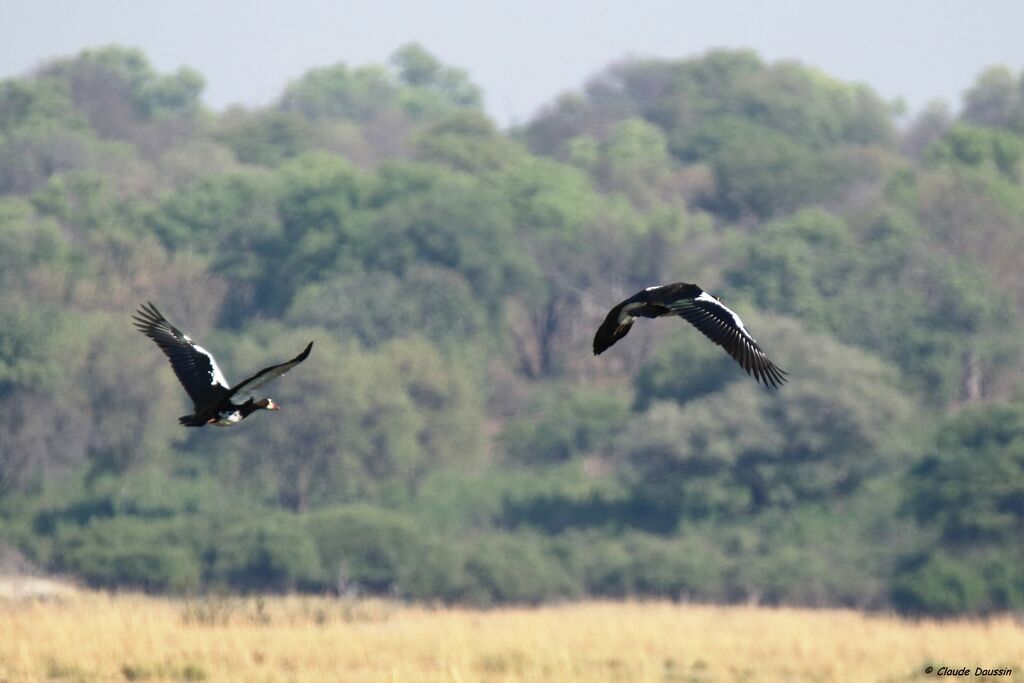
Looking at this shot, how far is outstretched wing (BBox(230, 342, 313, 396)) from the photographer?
1470cm

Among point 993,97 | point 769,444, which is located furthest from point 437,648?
point 993,97

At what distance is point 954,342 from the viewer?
56281 millimetres

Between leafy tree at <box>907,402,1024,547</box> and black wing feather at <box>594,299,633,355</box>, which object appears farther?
leafy tree at <box>907,402,1024,547</box>

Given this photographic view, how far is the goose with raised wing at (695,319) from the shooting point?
15586 mm

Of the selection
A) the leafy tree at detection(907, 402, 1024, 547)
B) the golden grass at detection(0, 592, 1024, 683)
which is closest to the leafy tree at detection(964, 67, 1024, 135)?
the leafy tree at detection(907, 402, 1024, 547)

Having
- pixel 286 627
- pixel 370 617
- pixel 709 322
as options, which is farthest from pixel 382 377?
pixel 709 322

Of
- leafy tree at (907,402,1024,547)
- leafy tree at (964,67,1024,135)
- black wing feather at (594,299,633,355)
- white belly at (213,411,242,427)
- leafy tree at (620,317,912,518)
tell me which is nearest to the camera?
black wing feather at (594,299,633,355)

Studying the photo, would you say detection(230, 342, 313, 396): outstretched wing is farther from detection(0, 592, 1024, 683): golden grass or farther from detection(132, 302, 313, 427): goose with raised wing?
detection(0, 592, 1024, 683): golden grass

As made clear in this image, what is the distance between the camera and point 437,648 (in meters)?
26.3

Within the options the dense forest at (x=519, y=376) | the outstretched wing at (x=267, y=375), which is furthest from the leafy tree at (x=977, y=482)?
the outstretched wing at (x=267, y=375)

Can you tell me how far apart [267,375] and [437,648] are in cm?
1173

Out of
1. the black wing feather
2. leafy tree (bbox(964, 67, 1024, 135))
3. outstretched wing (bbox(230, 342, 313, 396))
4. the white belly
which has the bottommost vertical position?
the white belly

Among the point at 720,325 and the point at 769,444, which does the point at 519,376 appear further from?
the point at 720,325

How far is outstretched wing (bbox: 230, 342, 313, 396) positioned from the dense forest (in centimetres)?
2060
